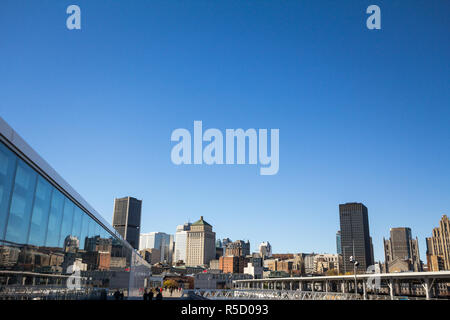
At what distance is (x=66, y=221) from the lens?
20594 millimetres

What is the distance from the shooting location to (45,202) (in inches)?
664

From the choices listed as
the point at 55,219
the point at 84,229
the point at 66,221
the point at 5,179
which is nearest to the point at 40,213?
the point at 55,219

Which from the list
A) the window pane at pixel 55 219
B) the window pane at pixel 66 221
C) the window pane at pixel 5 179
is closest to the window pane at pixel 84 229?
the window pane at pixel 66 221

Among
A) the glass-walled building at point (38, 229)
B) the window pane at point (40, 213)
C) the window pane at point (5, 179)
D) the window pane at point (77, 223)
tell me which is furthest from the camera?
the window pane at point (77, 223)

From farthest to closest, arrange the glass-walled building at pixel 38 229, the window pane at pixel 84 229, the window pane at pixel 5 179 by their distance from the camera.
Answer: the window pane at pixel 84 229, the glass-walled building at pixel 38 229, the window pane at pixel 5 179

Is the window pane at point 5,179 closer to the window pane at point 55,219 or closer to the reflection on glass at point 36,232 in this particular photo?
the reflection on glass at point 36,232

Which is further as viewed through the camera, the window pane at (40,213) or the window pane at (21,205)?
the window pane at (40,213)

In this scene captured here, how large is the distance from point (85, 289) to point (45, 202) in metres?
10.2

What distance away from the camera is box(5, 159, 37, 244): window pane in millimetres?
13280

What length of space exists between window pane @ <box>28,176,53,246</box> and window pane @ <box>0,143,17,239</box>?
2505 millimetres

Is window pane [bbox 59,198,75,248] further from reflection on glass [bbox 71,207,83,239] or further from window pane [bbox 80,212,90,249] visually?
window pane [bbox 80,212,90,249]

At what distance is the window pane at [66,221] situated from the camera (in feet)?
64.4
